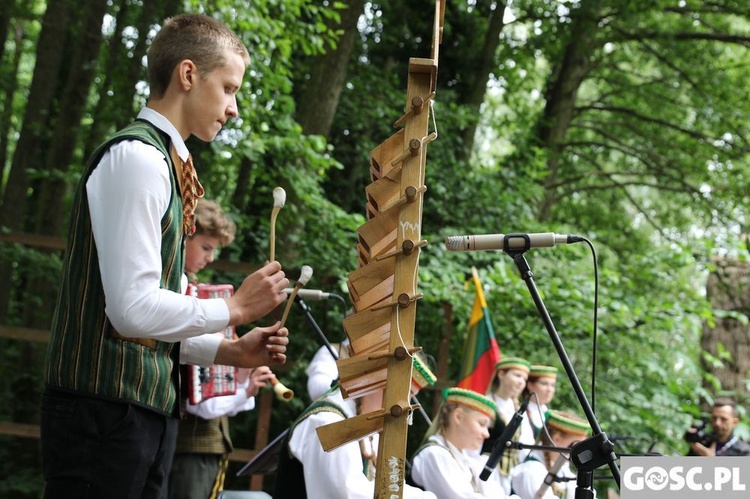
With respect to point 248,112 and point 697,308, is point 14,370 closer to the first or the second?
point 248,112

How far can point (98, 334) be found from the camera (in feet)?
6.10

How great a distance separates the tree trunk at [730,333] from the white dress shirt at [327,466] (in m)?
6.74

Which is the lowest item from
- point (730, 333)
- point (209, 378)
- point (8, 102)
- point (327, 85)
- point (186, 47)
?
point (209, 378)

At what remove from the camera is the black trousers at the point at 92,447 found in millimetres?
1859

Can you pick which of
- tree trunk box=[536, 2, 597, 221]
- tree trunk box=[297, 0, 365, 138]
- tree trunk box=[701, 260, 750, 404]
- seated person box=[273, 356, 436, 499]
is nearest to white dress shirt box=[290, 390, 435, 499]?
seated person box=[273, 356, 436, 499]

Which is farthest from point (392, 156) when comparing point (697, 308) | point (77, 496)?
point (697, 308)

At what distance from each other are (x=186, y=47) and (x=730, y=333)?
8.17m

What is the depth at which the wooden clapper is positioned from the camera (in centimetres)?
197

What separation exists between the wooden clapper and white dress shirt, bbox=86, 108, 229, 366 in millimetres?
336

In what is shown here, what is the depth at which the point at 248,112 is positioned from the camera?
632 cm

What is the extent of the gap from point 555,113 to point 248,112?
215 inches

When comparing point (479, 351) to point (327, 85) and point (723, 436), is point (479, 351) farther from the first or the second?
point (327, 85)

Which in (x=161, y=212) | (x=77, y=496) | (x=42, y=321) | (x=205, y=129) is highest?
(x=42, y=321)

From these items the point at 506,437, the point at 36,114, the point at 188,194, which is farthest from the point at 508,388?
the point at 36,114
